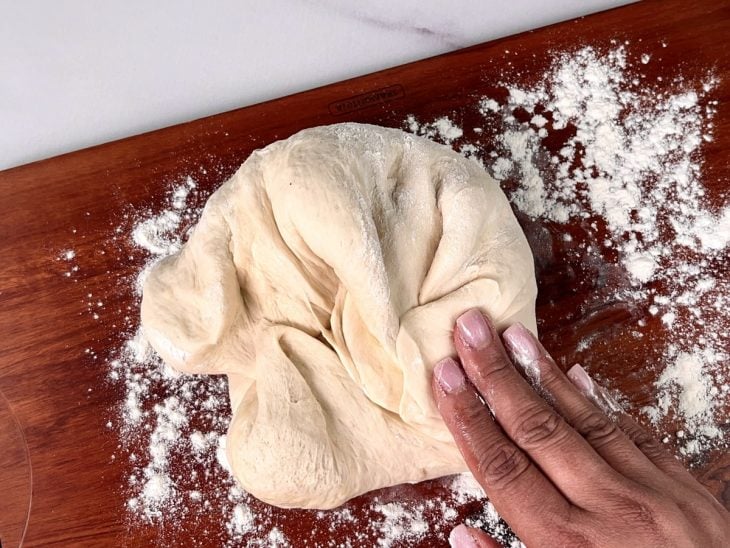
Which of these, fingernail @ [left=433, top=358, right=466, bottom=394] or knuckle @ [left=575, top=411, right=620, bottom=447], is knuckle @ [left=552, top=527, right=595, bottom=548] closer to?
knuckle @ [left=575, top=411, right=620, bottom=447]

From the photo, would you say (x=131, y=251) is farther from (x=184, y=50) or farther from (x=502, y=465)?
(x=502, y=465)

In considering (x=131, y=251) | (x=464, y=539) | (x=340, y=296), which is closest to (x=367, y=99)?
(x=340, y=296)

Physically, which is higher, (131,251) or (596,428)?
(131,251)

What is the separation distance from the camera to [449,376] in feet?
3.64

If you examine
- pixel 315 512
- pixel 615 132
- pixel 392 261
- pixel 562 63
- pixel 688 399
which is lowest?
pixel 315 512

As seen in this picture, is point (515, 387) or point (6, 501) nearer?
point (515, 387)

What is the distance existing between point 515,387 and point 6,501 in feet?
3.93

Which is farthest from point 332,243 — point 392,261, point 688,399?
point 688,399

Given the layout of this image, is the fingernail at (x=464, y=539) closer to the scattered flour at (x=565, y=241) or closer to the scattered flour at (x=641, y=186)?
the scattered flour at (x=565, y=241)

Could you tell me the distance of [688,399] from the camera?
4.59 feet

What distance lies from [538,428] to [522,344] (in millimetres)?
166

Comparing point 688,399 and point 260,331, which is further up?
point 260,331

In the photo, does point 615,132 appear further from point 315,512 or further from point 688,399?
point 315,512

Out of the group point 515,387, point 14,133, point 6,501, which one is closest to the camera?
point 515,387
